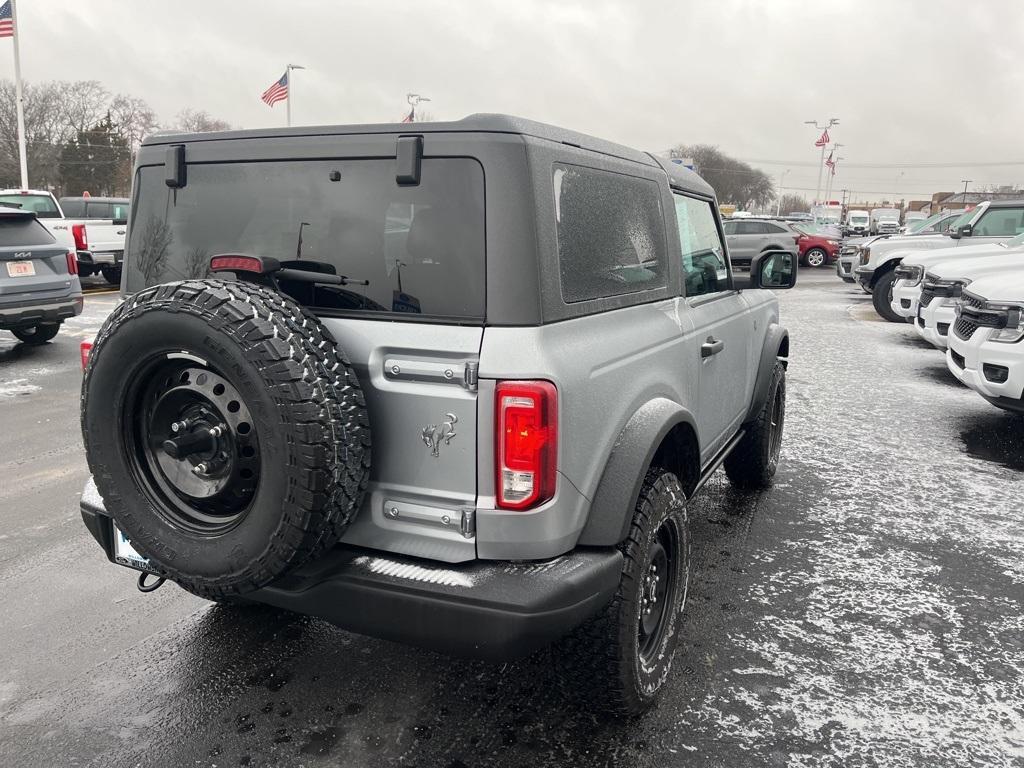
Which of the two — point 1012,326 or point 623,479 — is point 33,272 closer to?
point 623,479

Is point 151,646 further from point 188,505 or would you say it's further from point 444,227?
point 444,227

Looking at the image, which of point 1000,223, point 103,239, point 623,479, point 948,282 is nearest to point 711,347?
point 623,479

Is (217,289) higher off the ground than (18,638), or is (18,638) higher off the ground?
(217,289)

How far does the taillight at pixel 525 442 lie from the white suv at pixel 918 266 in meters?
9.52

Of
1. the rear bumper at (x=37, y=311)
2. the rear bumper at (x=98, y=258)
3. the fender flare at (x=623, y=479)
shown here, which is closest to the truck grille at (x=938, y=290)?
the fender flare at (x=623, y=479)

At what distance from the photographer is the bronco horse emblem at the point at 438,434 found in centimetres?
211

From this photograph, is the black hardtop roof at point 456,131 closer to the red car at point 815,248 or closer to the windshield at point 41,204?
the windshield at point 41,204

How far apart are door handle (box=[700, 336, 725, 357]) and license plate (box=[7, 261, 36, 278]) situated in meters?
8.03

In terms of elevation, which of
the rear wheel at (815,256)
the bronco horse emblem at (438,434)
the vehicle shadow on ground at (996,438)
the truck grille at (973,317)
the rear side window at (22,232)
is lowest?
the vehicle shadow on ground at (996,438)

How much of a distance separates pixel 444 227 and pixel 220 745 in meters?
1.75

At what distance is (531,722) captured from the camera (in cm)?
257

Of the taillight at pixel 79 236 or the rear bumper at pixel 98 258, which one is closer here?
the taillight at pixel 79 236

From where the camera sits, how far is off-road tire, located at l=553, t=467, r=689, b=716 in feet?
7.67

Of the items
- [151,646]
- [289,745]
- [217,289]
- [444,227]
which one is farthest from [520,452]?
[151,646]
